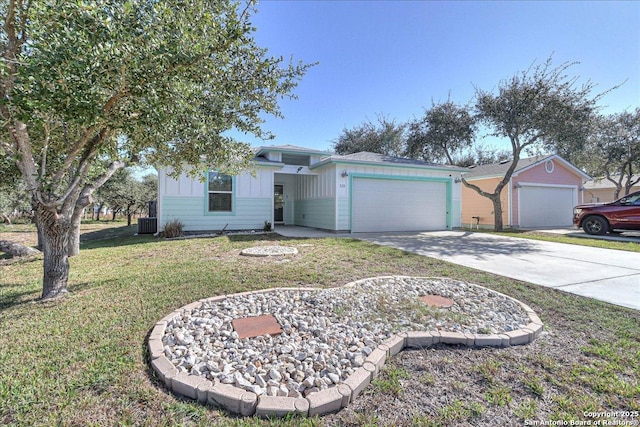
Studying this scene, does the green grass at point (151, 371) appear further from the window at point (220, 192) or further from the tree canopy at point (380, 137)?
the tree canopy at point (380, 137)

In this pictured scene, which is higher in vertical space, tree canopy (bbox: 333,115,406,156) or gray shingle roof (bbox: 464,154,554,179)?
tree canopy (bbox: 333,115,406,156)

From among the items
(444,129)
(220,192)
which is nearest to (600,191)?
(444,129)

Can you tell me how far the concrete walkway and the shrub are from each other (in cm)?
754

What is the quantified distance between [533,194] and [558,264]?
1213 centimetres

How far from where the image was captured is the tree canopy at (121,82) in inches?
89.1

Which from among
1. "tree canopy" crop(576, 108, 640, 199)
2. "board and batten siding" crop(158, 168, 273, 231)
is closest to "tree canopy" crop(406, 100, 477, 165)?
"tree canopy" crop(576, 108, 640, 199)

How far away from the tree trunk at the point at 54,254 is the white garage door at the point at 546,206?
60.5ft

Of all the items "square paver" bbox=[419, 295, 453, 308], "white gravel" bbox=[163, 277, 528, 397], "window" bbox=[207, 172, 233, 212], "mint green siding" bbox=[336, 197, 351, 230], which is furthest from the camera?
"mint green siding" bbox=[336, 197, 351, 230]

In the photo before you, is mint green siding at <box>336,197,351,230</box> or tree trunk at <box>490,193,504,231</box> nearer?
mint green siding at <box>336,197,351,230</box>

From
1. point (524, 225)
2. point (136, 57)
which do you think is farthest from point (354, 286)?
point (524, 225)

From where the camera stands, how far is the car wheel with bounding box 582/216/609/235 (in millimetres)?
10623

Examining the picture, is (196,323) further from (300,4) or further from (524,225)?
(524,225)

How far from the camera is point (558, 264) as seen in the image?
580 centimetres

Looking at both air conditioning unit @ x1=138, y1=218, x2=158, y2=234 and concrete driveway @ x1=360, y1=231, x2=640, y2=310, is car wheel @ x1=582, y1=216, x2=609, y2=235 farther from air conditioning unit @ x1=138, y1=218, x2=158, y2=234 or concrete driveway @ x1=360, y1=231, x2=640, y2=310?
air conditioning unit @ x1=138, y1=218, x2=158, y2=234
